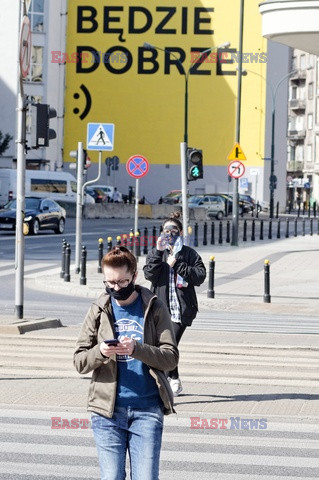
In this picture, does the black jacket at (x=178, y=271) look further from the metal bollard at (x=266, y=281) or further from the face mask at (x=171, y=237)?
the metal bollard at (x=266, y=281)

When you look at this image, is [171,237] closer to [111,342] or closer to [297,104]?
[111,342]

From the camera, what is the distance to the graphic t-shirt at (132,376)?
19.4ft

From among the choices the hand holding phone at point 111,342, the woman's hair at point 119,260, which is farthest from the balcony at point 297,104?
the hand holding phone at point 111,342

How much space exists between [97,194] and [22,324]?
63.6 meters

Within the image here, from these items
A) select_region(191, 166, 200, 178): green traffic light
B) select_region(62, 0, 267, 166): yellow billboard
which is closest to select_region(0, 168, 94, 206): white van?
select_region(62, 0, 267, 166): yellow billboard

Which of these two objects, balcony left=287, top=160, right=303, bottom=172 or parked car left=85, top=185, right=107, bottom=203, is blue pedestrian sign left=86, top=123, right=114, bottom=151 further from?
balcony left=287, top=160, right=303, bottom=172

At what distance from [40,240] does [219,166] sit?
145ft

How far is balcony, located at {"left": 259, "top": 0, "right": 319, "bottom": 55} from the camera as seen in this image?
29.2 meters

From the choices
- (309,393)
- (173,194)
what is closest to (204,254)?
(309,393)

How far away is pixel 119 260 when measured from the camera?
5.96m

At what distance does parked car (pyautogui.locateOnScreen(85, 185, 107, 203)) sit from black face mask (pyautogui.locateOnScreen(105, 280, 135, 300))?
237 feet

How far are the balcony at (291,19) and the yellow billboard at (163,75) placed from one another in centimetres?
5491

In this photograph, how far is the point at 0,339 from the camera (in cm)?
1552

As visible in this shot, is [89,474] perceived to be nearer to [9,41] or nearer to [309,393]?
[309,393]
